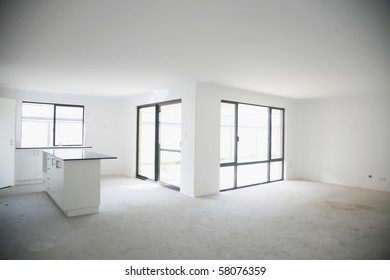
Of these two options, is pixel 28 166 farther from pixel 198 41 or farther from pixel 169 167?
pixel 198 41

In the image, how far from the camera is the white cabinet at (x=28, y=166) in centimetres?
606

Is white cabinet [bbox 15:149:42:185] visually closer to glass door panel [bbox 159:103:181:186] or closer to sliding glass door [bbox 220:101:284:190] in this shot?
glass door panel [bbox 159:103:181:186]

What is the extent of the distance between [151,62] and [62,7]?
5.62ft

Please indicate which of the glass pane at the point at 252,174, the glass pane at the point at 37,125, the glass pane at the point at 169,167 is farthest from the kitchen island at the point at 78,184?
the glass pane at the point at 252,174

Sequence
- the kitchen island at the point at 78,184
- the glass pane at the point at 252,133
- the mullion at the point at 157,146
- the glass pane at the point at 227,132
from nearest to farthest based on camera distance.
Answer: the kitchen island at the point at 78,184 < the glass pane at the point at 227,132 < the glass pane at the point at 252,133 < the mullion at the point at 157,146

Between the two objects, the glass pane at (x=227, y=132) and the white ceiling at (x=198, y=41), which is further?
the glass pane at (x=227, y=132)

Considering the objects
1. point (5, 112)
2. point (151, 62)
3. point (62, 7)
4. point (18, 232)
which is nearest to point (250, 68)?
point (151, 62)

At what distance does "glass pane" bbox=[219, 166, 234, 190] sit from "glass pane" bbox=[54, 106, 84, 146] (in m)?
4.53

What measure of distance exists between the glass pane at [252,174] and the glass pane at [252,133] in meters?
0.37

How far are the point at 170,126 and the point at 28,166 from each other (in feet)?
12.4

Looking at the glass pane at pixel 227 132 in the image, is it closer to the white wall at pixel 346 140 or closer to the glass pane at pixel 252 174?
the glass pane at pixel 252 174

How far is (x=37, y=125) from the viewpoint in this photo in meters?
6.86

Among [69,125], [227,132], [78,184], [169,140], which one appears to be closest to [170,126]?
[169,140]

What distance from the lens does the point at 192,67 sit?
405 cm
